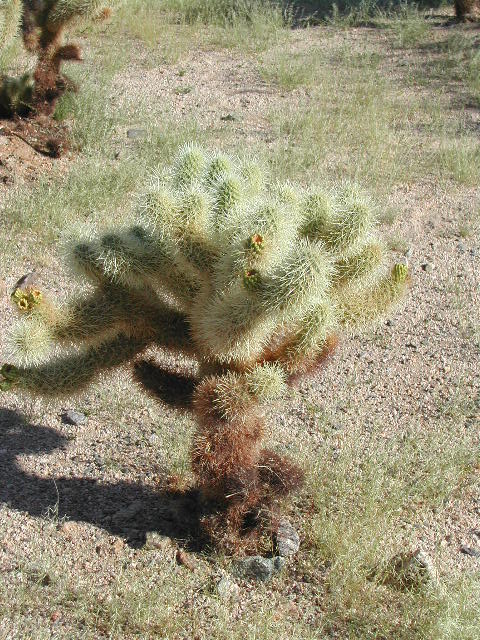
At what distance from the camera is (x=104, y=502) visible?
350 centimetres

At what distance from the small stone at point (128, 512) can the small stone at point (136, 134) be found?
4143mm

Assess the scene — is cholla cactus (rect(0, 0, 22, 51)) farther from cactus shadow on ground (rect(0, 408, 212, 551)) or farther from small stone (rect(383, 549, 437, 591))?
small stone (rect(383, 549, 437, 591))

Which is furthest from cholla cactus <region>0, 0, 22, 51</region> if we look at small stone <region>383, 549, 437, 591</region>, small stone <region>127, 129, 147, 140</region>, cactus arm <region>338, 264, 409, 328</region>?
small stone <region>383, 549, 437, 591</region>

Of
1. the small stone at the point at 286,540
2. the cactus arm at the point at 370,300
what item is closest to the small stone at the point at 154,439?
the small stone at the point at 286,540

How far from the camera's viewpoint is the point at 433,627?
2.84 m

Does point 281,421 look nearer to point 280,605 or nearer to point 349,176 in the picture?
point 280,605

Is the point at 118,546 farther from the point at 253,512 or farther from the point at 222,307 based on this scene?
the point at 222,307

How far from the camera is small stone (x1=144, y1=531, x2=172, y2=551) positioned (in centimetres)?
321

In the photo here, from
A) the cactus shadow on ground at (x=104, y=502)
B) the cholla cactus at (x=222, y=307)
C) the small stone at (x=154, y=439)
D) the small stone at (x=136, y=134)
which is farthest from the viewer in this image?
the small stone at (x=136, y=134)

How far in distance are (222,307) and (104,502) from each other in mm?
1179

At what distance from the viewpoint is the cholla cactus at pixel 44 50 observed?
20.5ft

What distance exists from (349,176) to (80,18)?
2.44 metres

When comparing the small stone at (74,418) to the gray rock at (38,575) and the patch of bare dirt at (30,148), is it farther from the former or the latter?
the patch of bare dirt at (30,148)

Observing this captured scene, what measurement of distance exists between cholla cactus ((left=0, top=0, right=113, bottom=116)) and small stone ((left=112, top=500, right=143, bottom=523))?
13.5 ft
